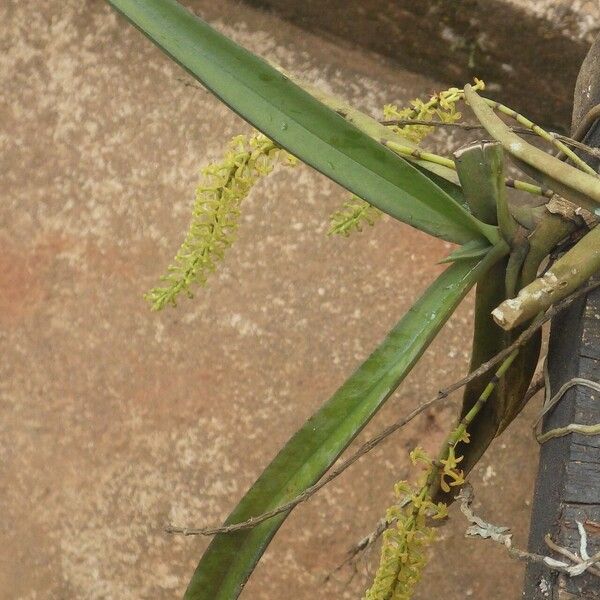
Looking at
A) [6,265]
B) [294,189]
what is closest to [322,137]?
[294,189]

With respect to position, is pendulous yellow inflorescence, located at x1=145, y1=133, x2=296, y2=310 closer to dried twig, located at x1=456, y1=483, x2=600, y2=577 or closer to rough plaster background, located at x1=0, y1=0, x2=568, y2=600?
dried twig, located at x1=456, y1=483, x2=600, y2=577

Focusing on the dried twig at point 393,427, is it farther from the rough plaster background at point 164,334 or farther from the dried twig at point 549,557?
the rough plaster background at point 164,334

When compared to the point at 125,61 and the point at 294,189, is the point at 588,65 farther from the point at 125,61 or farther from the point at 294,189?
the point at 125,61

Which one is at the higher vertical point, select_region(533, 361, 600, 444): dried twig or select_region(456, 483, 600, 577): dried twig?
select_region(533, 361, 600, 444): dried twig

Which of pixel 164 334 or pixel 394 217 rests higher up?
pixel 394 217

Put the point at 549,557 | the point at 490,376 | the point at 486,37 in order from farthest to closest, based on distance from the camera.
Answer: the point at 486,37
the point at 490,376
the point at 549,557

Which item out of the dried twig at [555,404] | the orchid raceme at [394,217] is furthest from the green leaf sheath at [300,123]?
the dried twig at [555,404]

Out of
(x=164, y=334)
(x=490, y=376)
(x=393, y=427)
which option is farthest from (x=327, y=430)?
(x=164, y=334)

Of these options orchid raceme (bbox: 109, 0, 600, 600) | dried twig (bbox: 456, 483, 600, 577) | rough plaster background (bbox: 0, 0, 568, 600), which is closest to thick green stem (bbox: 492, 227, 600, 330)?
orchid raceme (bbox: 109, 0, 600, 600)

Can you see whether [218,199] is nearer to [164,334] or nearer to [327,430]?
[327,430]
